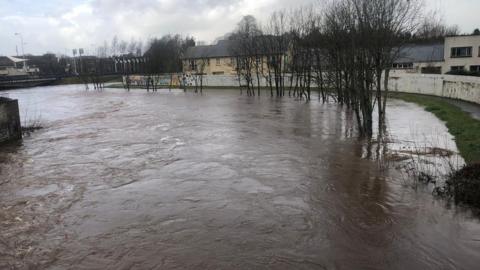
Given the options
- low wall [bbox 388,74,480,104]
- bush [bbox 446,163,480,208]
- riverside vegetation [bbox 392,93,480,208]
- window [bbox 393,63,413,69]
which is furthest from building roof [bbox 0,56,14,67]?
bush [bbox 446,163,480,208]

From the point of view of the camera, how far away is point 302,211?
10.4 metres

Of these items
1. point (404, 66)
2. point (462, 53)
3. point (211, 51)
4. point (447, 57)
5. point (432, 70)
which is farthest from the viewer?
point (211, 51)

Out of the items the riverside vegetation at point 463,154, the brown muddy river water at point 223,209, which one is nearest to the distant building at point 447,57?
the riverside vegetation at point 463,154

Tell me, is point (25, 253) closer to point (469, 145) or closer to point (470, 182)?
point (470, 182)

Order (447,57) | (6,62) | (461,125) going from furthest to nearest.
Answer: (6,62), (447,57), (461,125)

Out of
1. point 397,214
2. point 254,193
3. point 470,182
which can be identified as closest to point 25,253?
point 254,193

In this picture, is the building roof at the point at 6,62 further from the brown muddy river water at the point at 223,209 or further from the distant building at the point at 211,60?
the brown muddy river water at the point at 223,209

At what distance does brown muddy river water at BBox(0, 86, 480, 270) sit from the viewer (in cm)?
822

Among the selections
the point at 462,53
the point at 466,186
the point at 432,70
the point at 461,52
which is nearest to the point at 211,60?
the point at 432,70

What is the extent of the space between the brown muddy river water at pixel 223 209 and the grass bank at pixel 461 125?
2.77 feet

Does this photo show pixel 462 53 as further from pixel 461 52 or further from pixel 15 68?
pixel 15 68

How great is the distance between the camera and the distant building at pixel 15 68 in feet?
399

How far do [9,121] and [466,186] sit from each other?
19684mm

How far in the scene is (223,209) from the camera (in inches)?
420
